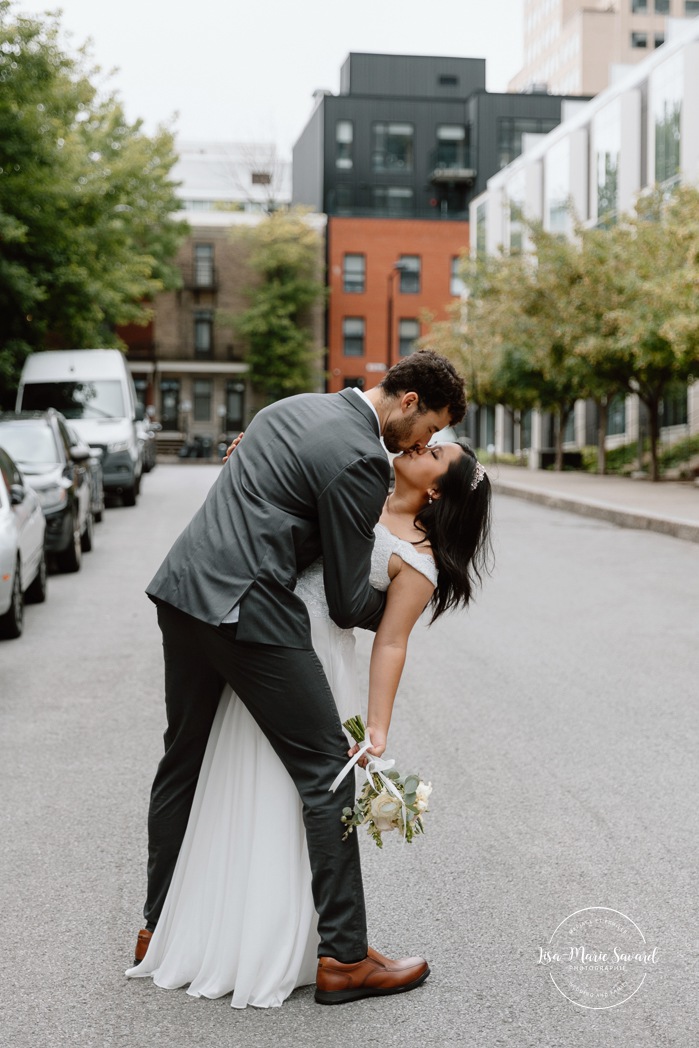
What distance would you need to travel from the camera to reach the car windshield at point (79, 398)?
24.2 m

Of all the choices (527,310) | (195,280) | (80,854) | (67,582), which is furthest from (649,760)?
(195,280)

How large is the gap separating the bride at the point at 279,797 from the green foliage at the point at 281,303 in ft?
212

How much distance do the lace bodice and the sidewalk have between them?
43.0ft

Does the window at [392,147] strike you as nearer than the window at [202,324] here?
No

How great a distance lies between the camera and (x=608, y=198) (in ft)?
145

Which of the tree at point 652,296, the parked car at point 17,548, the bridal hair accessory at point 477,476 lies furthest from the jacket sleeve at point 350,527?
the tree at point 652,296

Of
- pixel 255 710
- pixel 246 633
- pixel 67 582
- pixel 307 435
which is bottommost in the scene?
pixel 67 582

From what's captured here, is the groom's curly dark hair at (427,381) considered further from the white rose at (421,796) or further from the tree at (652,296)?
the tree at (652,296)

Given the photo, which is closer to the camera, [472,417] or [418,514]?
[418,514]

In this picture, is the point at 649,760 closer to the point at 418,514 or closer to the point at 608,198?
the point at 418,514

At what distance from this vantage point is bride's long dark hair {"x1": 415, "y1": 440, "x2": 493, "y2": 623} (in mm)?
3672

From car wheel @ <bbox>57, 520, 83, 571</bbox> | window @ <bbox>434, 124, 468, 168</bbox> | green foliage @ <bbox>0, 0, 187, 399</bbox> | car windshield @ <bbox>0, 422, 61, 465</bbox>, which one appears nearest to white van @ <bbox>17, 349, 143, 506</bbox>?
green foliage @ <bbox>0, 0, 187, 399</bbox>

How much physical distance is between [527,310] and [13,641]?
77.8ft

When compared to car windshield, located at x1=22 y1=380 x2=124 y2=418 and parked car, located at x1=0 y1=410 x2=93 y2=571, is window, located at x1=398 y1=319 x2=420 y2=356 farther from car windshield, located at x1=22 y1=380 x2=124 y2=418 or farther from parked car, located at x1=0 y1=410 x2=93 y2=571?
parked car, located at x1=0 y1=410 x2=93 y2=571
